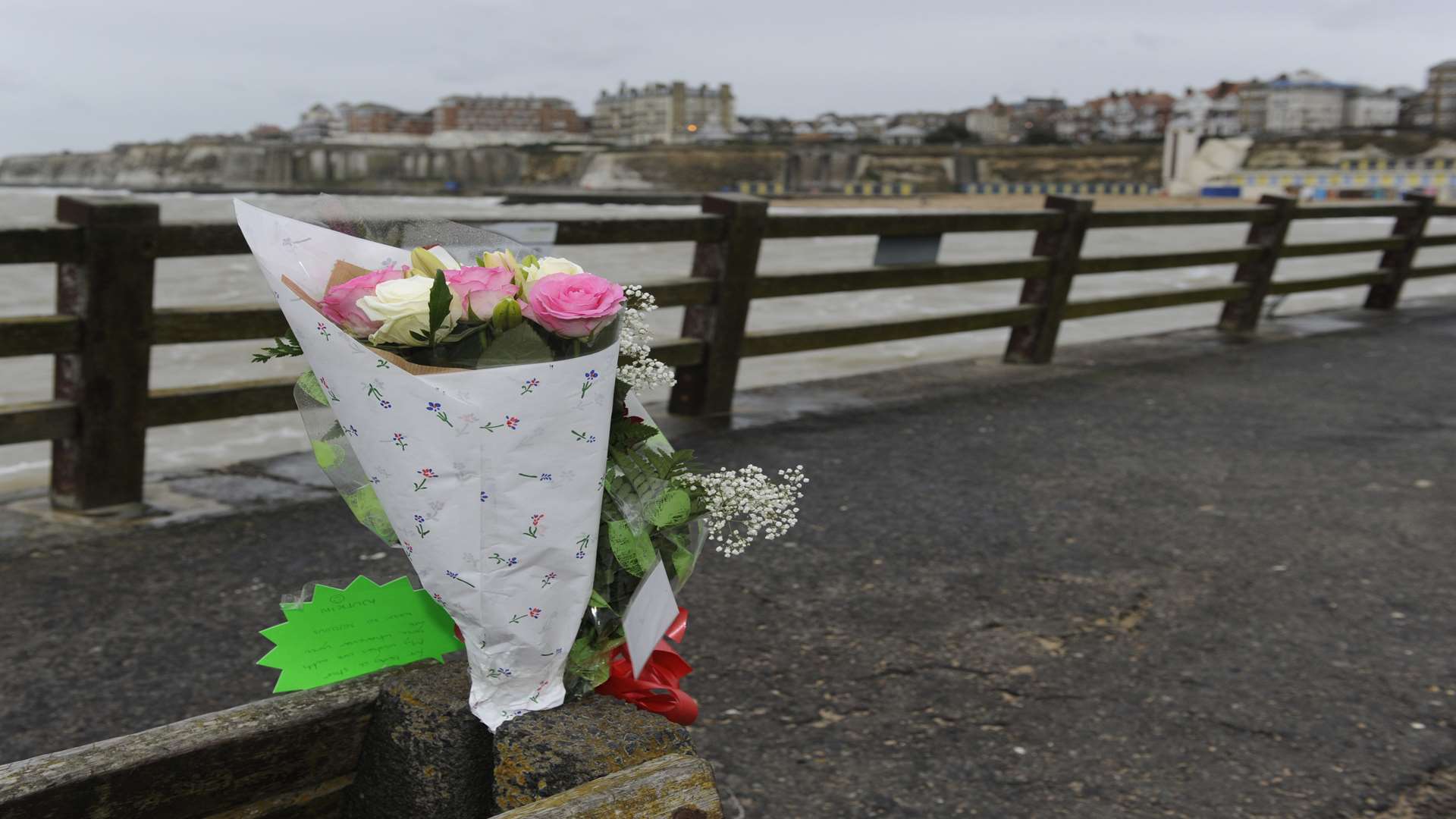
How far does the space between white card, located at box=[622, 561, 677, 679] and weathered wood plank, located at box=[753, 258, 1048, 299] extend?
4.33 metres

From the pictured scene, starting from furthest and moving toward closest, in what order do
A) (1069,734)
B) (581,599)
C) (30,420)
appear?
(30,420) → (1069,734) → (581,599)

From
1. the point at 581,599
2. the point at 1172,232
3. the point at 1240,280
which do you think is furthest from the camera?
the point at 1172,232

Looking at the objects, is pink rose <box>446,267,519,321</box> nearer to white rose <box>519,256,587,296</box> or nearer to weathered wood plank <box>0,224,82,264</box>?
white rose <box>519,256,587,296</box>

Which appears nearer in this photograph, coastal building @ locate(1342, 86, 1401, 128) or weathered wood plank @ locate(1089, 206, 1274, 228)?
weathered wood plank @ locate(1089, 206, 1274, 228)

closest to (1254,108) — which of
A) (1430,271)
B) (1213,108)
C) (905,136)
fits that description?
(1213,108)

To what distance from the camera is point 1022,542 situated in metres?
4.39

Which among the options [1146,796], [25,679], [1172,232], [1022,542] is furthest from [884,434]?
[1172,232]

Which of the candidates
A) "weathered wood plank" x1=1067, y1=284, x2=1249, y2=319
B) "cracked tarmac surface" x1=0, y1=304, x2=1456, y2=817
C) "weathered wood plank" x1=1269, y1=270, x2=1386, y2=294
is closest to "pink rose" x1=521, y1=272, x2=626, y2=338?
"cracked tarmac surface" x1=0, y1=304, x2=1456, y2=817

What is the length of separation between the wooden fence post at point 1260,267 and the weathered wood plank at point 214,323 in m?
7.75

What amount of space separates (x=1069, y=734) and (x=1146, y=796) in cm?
→ 30

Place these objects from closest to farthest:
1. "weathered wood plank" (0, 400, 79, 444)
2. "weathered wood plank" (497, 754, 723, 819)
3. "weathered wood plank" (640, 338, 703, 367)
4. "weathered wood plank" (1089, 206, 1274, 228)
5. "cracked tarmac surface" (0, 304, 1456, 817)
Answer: "weathered wood plank" (497, 754, 723, 819)
"cracked tarmac surface" (0, 304, 1456, 817)
"weathered wood plank" (0, 400, 79, 444)
"weathered wood plank" (640, 338, 703, 367)
"weathered wood plank" (1089, 206, 1274, 228)

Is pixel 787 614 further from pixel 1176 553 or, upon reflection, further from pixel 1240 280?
pixel 1240 280

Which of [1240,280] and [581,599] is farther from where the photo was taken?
[1240,280]

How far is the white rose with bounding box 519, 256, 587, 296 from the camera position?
65.6 inches
